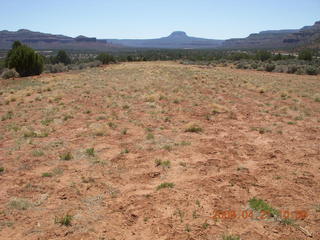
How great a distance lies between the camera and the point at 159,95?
1586 centimetres

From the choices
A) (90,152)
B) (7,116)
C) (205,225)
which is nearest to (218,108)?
(90,152)

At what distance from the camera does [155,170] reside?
22.8 ft

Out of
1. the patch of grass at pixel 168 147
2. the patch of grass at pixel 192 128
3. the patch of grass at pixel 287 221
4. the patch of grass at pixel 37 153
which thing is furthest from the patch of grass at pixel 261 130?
the patch of grass at pixel 37 153

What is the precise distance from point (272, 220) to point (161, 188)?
7.42 ft

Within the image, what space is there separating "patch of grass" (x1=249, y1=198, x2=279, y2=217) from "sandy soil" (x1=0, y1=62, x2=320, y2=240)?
13 centimetres

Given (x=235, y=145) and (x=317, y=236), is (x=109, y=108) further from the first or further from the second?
(x=317, y=236)

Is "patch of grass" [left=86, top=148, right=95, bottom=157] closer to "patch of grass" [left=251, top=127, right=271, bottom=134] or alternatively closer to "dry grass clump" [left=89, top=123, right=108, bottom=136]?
"dry grass clump" [left=89, top=123, right=108, bottom=136]

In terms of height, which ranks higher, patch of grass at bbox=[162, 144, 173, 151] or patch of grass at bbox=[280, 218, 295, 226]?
patch of grass at bbox=[162, 144, 173, 151]

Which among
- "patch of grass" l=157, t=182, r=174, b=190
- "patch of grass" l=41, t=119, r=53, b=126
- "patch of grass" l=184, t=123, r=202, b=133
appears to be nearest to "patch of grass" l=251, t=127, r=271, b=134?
"patch of grass" l=184, t=123, r=202, b=133

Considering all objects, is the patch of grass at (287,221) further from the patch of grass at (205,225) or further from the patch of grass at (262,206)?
the patch of grass at (205,225)

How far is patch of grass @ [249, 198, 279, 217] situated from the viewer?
16.6ft

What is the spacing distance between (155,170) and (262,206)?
268cm

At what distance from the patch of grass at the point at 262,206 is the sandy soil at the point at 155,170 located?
0.42 feet

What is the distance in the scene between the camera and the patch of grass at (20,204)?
5.31 m
